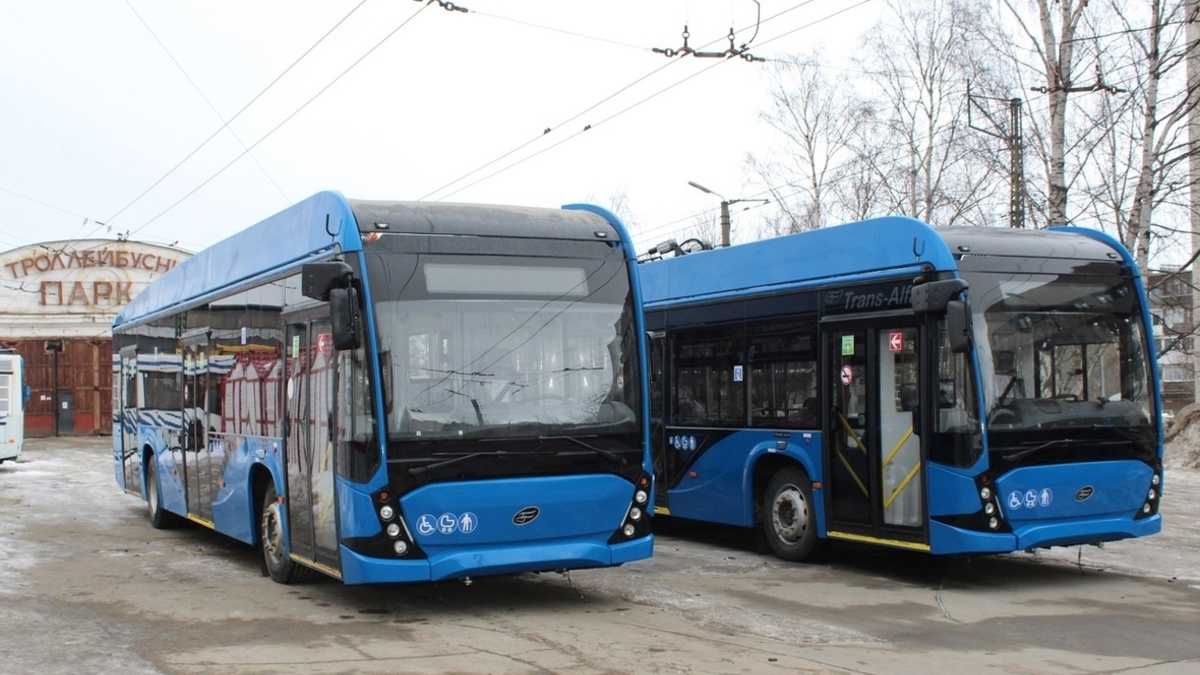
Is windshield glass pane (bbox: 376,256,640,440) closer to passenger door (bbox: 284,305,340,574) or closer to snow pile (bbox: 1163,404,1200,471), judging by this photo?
passenger door (bbox: 284,305,340,574)

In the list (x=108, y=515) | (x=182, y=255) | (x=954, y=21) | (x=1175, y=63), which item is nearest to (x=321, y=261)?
(x=108, y=515)

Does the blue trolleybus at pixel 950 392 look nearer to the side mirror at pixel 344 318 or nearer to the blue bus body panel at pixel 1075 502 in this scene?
the blue bus body panel at pixel 1075 502

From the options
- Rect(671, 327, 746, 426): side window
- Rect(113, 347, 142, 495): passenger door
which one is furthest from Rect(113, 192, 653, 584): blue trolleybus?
Rect(113, 347, 142, 495): passenger door

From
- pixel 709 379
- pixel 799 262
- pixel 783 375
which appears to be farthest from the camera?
pixel 709 379

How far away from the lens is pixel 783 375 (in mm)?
12477

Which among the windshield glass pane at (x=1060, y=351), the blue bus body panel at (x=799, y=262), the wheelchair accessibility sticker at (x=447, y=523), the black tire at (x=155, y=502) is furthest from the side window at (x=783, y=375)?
the black tire at (x=155, y=502)

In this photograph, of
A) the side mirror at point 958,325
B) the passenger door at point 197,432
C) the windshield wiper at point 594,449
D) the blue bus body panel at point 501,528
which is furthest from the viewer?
the passenger door at point 197,432

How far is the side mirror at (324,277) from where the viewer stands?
28.8 feet

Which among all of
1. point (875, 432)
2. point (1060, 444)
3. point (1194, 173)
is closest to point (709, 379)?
point (875, 432)

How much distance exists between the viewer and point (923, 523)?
10.6 m

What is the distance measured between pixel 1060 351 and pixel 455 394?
518 cm

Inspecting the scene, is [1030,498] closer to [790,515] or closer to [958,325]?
[958,325]

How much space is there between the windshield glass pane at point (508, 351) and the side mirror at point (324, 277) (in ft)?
0.99

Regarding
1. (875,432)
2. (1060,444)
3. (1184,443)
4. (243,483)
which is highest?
(875,432)
